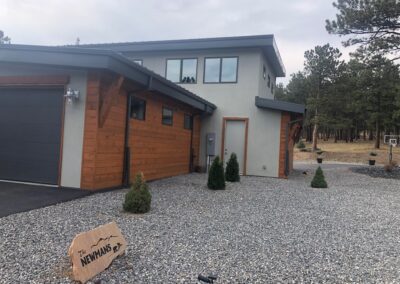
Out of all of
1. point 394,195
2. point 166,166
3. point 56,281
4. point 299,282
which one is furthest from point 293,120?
point 56,281

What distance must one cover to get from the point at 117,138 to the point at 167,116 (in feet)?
10.5

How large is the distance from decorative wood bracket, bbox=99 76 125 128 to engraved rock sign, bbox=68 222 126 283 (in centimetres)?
397

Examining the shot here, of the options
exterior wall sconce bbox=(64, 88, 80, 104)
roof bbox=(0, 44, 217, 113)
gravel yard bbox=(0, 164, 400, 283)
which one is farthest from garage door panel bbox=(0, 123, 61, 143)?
gravel yard bbox=(0, 164, 400, 283)

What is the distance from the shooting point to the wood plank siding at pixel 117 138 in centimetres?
719

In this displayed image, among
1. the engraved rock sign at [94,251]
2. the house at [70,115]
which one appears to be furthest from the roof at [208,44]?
the engraved rock sign at [94,251]

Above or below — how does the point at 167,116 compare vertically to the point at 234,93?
below

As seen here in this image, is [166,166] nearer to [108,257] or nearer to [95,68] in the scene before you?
[95,68]

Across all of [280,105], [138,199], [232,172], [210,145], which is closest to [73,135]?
[138,199]

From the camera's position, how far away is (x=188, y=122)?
13.1m

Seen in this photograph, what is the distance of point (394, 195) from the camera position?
33.1ft

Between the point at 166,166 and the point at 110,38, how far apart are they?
15.6 meters

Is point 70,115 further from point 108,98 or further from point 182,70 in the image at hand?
point 182,70

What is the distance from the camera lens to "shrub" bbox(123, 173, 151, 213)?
5.77m

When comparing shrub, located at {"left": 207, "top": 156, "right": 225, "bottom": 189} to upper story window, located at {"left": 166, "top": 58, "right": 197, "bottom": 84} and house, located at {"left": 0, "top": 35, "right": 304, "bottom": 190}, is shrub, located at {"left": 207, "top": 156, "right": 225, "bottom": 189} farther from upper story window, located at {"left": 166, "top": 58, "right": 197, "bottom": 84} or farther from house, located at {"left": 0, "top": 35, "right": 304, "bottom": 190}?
upper story window, located at {"left": 166, "top": 58, "right": 197, "bottom": 84}
